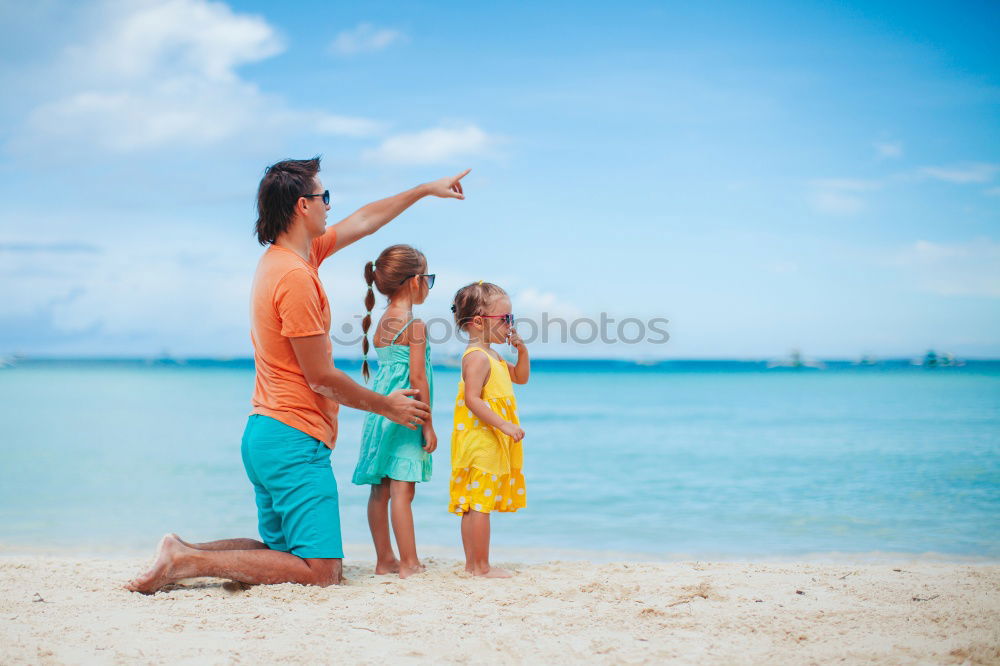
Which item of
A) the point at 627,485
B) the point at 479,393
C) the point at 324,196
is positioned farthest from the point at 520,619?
the point at 627,485

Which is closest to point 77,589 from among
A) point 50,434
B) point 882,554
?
point 882,554

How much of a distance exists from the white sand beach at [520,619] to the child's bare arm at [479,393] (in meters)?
0.76

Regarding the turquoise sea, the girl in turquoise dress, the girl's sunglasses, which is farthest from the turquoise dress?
the turquoise sea

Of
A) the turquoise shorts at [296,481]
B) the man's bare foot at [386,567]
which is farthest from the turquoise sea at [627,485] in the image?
the turquoise shorts at [296,481]

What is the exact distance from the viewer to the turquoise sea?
627 cm

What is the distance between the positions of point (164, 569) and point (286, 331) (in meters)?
1.17

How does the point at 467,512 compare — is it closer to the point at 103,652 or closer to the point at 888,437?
the point at 103,652

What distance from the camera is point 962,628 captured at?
3098mm

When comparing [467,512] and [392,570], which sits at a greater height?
[467,512]

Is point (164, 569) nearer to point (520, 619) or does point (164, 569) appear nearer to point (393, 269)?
point (520, 619)

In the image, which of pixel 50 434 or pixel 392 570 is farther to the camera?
pixel 50 434

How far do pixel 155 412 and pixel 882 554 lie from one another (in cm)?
1856

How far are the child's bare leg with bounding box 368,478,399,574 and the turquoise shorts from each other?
49cm

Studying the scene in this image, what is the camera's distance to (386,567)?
4.14 meters
